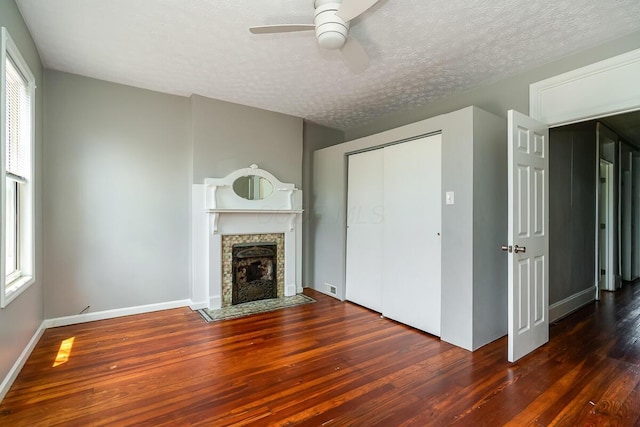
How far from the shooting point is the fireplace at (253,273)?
3.86 m

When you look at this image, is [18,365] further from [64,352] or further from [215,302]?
[215,302]

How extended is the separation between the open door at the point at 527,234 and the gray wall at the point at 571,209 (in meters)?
0.76

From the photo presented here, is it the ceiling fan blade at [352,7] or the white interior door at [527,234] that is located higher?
the ceiling fan blade at [352,7]

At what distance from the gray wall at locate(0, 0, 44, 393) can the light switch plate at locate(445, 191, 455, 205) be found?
329 centimetres

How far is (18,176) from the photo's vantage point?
2293mm

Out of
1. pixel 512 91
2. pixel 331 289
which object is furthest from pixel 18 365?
pixel 512 91

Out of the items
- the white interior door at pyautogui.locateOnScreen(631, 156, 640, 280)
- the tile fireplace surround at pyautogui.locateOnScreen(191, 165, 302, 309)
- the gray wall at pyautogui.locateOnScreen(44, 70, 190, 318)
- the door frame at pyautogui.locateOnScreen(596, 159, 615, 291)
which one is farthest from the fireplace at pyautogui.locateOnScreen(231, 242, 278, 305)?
the white interior door at pyautogui.locateOnScreen(631, 156, 640, 280)

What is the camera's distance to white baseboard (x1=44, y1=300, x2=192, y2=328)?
10.1 feet

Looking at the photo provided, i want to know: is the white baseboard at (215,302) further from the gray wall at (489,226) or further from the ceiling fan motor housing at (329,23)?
the ceiling fan motor housing at (329,23)

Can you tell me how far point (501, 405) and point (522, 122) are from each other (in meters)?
2.10

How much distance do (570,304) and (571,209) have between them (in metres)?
1.14

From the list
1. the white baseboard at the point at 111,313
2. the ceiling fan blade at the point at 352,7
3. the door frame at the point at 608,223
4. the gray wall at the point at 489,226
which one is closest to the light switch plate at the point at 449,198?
the gray wall at the point at 489,226

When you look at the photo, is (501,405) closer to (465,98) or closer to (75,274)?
(465,98)

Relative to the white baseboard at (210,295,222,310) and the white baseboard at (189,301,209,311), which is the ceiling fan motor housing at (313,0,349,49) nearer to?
the white baseboard at (210,295,222,310)
